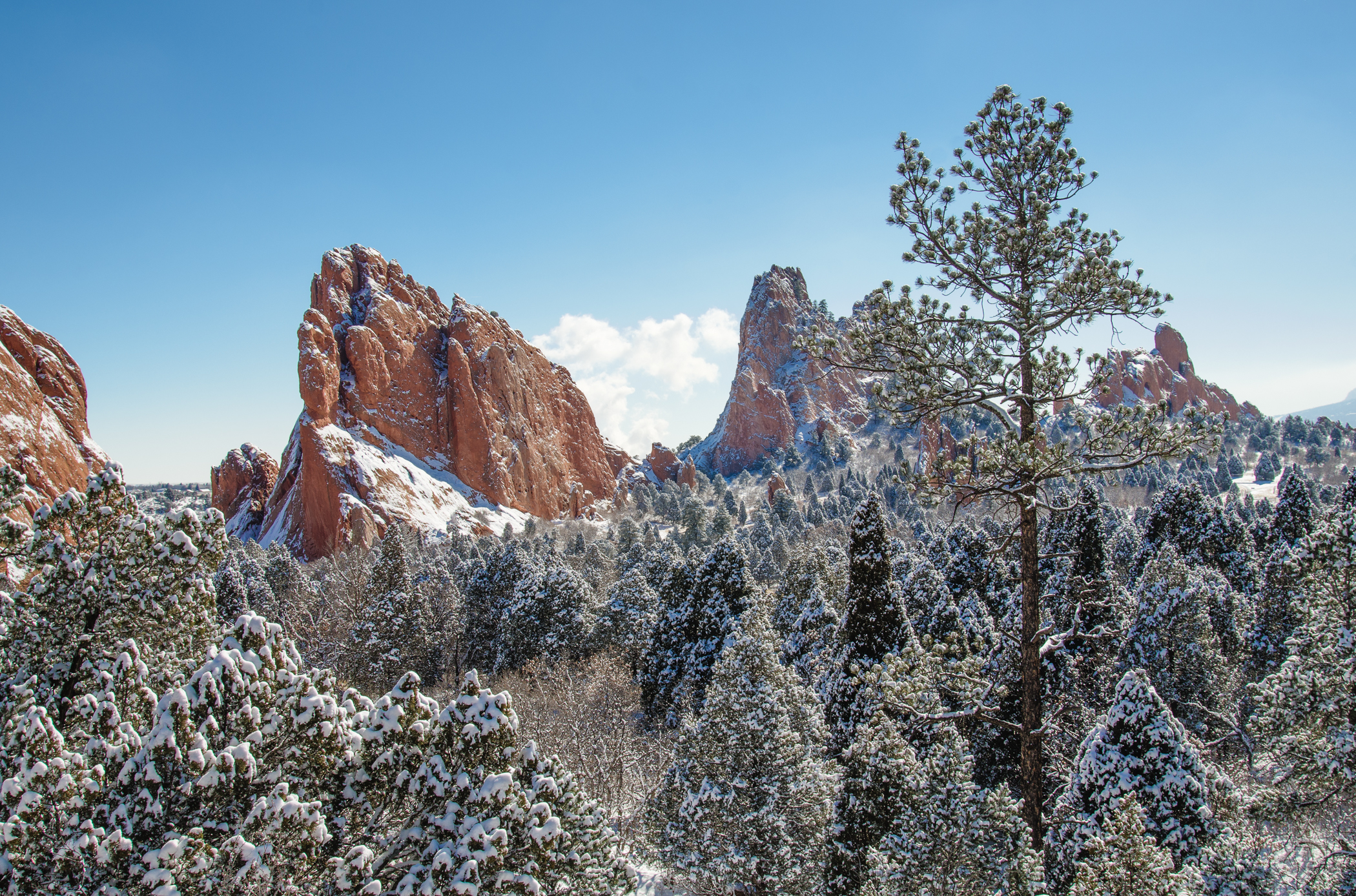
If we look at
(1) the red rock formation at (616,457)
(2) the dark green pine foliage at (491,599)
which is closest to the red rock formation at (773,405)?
(1) the red rock formation at (616,457)

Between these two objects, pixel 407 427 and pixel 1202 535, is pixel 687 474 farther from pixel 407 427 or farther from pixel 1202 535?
pixel 1202 535

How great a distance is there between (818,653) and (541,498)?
96.5m

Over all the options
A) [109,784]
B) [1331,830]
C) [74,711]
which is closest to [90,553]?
[74,711]

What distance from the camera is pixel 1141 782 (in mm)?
9328

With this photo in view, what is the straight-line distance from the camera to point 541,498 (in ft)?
366

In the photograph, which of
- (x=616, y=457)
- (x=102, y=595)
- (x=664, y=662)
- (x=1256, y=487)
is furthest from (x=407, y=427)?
(x=1256, y=487)

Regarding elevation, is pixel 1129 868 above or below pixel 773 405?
below

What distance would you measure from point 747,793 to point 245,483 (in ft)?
362

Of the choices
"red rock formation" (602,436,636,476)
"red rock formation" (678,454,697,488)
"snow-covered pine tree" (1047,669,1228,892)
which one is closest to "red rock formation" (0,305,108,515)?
"snow-covered pine tree" (1047,669,1228,892)

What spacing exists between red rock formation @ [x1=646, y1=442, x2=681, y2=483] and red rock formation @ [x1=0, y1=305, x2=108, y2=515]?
105m

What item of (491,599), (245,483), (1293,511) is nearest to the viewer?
(1293,511)

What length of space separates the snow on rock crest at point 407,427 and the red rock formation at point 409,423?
221 mm

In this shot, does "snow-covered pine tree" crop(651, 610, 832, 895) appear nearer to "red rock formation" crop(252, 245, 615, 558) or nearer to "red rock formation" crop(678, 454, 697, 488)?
"red rock formation" crop(252, 245, 615, 558)

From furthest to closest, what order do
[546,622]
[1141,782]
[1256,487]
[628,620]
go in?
[1256,487], [546,622], [628,620], [1141,782]
